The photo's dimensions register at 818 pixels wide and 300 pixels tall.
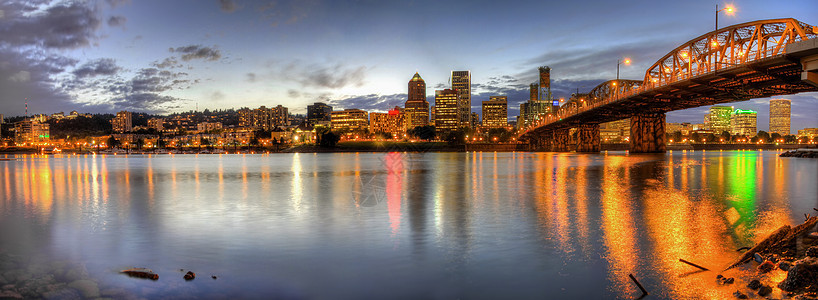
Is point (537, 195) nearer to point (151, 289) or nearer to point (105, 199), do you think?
point (151, 289)

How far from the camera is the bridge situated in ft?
156

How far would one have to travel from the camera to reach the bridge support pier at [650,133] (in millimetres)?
103500

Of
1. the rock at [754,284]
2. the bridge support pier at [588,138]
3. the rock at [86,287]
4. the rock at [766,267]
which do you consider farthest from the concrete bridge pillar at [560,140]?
the rock at [86,287]

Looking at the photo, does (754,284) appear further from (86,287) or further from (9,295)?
(9,295)

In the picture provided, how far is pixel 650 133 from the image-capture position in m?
104

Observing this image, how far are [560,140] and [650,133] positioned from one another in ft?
191

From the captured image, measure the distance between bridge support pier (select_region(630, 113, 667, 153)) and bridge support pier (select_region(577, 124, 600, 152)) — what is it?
34504mm

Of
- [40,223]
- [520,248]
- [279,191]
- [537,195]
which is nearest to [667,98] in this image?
[537,195]

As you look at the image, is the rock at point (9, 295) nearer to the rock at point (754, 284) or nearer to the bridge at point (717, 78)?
the rock at point (754, 284)

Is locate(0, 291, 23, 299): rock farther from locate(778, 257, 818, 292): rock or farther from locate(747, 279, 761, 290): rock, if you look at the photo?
locate(778, 257, 818, 292): rock

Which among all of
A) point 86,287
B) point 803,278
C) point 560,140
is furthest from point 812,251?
point 560,140

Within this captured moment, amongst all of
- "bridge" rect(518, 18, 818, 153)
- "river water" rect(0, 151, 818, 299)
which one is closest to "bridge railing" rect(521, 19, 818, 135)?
"bridge" rect(518, 18, 818, 153)

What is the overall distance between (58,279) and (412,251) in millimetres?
7968

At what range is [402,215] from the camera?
60.5 ft
